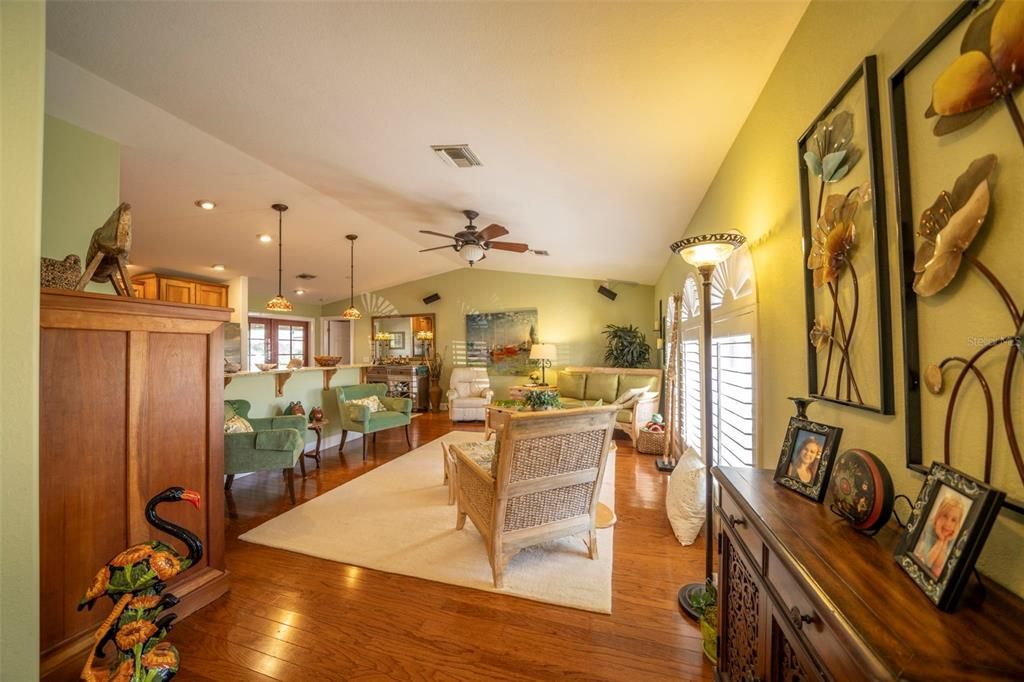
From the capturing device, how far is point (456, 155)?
276cm

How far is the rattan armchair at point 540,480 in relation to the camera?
1957 millimetres

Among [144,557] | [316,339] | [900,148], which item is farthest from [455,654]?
[316,339]

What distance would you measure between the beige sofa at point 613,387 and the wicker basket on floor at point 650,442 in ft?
0.88

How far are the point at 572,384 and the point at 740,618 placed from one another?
5281mm

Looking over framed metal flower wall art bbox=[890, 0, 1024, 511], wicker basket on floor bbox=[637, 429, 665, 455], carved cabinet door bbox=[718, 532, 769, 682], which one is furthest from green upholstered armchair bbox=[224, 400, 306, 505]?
wicker basket on floor bbox=[637, 429, 665, 455]

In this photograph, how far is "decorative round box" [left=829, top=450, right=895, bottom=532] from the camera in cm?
84

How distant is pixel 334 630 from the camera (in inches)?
69.7

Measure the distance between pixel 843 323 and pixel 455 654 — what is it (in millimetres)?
2028

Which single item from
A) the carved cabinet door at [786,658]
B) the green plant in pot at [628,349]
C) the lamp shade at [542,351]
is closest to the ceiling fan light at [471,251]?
the lamp shade at [542,351]

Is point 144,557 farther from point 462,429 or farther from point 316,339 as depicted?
point 316,339

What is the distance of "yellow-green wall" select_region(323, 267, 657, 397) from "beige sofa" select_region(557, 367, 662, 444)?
80 cm

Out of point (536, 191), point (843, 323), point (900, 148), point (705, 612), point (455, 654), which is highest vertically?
point (536, 191)

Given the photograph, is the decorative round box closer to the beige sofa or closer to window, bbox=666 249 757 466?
window, bbox=666 249 757 466

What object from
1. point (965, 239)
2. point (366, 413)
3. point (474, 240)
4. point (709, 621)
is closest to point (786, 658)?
point (709, 621)
